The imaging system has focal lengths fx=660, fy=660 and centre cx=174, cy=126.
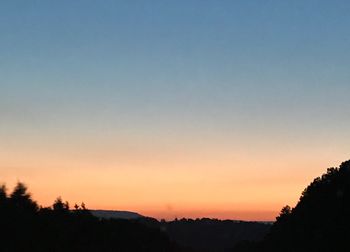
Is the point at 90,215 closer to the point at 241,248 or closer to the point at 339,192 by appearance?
the point at 339,192

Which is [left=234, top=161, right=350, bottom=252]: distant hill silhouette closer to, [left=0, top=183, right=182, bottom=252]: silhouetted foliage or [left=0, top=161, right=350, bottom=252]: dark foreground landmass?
[left=0, top=161, right=350, bottom=252]: dark foreground landmass

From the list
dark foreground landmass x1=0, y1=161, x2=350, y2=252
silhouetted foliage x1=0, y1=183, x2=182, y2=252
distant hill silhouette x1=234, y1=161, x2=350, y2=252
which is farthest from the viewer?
distant hill silhouette x1=234, y1=161, x2=350, y2=252

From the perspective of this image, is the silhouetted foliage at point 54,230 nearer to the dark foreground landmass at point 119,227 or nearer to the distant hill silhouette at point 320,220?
the dark foreground landmass at point 119,227

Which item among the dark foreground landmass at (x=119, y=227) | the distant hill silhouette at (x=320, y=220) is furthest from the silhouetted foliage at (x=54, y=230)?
the distant hill silhouette at (x=320, y=220)

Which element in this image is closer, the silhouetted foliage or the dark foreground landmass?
the silhouetted foliage

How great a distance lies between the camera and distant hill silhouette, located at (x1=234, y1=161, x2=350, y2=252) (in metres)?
99.5

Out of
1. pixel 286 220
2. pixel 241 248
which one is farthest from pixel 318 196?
pixel 241 248

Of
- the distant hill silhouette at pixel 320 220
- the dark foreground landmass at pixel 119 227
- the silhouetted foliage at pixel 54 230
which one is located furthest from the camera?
the distant hill silhouette at pixel 320 220

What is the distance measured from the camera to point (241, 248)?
183m

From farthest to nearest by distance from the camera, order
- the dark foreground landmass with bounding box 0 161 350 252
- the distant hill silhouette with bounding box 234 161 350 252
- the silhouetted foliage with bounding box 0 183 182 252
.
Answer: the distant hill silhouette with bounding box 234 161 350 252, the dark foreground landmass with bounding box 0 161 350 252, the silhouetted foliage with bounding box 0 183 182 252

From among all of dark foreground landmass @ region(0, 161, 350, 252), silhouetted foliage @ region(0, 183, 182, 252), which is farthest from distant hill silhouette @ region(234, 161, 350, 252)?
silhouetted foliage @ region(0, 183, 182, 252)

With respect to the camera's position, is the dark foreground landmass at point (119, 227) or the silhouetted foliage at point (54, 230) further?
the dark foreground landmass at point (119, 227)

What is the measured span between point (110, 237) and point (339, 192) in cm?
5099

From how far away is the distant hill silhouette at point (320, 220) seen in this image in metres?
99.5
